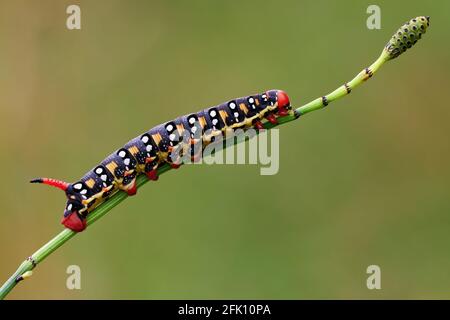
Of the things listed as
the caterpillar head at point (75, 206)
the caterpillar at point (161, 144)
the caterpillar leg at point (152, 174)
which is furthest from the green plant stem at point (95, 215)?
the caterpillar at point (161, 144)

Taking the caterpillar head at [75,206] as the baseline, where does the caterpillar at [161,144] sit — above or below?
above

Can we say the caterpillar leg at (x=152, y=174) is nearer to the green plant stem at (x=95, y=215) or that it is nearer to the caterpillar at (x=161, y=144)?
the caterpillar at (x=161, y=144)

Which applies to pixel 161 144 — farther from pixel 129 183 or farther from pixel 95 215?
pixel 95 215

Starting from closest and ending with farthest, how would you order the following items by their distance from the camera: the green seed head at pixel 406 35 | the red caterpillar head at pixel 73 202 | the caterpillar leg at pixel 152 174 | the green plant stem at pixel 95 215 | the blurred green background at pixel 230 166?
the green plant stem at pixel 95 215 → the green seed head at pixel 406 35 → the red caterpillar head at pixel 73 202 → the caterpillar leg at pixel 152 174 → the blurred green background at pixel 230 166

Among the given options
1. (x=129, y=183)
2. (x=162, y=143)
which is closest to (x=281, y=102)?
(x=162, y=143)

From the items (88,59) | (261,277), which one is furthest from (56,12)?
(261,277)

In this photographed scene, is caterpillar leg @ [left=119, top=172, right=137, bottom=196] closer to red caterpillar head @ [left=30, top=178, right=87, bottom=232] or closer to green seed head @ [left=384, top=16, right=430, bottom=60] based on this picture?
red caterpillar head @ [left=30, top=178, right=87, bottom=232]
